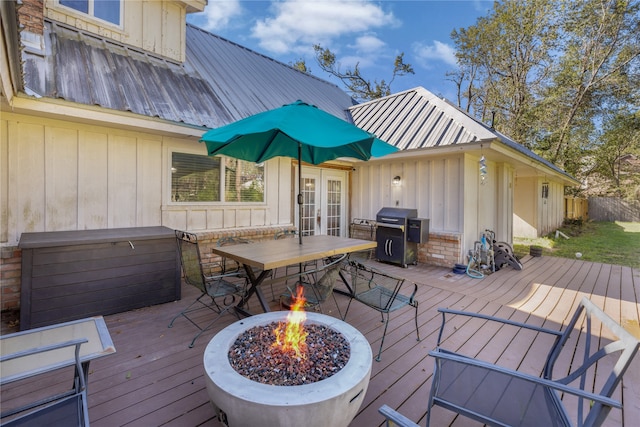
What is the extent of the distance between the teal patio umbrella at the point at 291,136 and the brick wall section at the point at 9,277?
8.88 feet

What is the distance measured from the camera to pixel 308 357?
176 centimetres

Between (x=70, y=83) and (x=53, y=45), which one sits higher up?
(x=53, y=45)

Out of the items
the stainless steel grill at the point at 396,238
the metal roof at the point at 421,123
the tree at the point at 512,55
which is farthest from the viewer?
the tree at the point at 512,55

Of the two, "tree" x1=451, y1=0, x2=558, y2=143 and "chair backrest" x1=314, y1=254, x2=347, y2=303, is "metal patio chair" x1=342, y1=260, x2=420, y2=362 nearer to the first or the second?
"chair backrest" x1=314, y1=254, x2=347, y2=303

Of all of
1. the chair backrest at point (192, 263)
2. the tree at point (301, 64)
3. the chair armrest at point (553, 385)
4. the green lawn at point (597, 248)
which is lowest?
the green lawn at point (597, 248)

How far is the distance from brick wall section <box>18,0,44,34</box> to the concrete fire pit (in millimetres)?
5179

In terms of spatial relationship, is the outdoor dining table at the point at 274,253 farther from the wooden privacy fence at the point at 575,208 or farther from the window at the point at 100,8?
the wooden privacy fence at the point at 575,208

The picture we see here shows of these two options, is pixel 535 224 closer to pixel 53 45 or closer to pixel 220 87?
pixel 220 87

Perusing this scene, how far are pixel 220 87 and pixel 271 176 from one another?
213 cm

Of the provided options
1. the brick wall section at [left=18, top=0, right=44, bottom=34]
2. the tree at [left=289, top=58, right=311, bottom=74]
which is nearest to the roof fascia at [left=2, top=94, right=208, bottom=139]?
the brick wall section at [left=18, top=0, right=44, bottom=34]

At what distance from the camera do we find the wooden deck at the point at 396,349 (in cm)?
199

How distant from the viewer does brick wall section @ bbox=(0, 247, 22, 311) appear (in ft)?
11.3

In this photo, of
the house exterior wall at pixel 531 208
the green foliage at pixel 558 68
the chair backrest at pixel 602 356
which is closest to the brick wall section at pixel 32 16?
the chair backrest at pixel 602 356

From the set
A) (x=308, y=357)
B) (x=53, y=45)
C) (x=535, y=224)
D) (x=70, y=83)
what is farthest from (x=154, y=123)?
(x=535, y=224)
